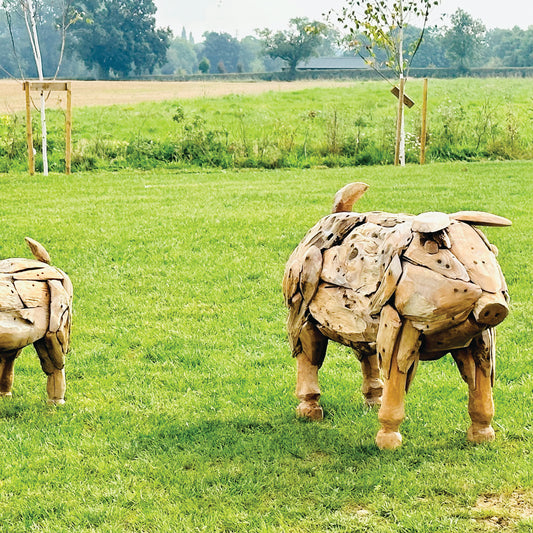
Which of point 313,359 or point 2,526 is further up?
point 313,359

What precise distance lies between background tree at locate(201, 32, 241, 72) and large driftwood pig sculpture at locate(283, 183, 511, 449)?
366 feet

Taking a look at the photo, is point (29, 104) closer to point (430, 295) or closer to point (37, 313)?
point (37, 313)

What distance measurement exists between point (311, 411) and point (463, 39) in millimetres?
80431

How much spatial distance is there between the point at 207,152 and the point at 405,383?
16.3 meters

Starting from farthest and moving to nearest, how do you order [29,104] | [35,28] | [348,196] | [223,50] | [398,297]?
[223,50], [35,28], [29,104], [348,196], [398,297]

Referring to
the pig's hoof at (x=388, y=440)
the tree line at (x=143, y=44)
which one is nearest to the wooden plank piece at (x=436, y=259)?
the pig's hoof at (x=388, y=440)

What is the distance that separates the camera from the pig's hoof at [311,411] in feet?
17.9

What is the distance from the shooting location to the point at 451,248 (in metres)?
4.28

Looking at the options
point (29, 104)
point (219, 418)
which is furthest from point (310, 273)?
point (29, 104)

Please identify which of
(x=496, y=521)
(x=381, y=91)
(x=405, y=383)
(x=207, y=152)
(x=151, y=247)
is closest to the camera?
(x=496, y=521)

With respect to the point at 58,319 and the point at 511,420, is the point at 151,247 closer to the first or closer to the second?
the point at 58,319

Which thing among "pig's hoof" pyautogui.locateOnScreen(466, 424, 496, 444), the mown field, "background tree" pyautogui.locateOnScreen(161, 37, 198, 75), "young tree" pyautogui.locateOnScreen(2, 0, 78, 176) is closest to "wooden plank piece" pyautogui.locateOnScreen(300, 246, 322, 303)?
"pig's hoof" pyautogui.locateOnScreen(466, 424, 496, 444)

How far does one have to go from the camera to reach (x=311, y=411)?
17.8ft

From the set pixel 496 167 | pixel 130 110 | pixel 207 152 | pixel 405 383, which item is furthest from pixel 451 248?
pixel 130 110
